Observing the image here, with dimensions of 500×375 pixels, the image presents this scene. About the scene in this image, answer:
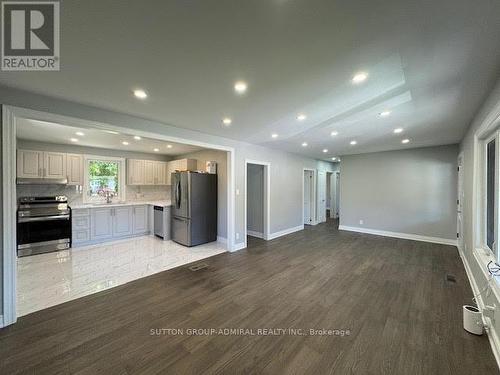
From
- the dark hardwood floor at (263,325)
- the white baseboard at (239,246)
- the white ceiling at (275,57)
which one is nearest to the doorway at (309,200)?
the white baseboard at (239,246)

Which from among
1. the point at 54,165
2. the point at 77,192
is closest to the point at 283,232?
the point at 77,192

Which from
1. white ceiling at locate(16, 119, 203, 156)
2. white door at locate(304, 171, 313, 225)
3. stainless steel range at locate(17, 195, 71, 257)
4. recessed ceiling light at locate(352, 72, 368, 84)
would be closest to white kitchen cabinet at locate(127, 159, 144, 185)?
white ceiling at locate(16, 119, 203, 156)

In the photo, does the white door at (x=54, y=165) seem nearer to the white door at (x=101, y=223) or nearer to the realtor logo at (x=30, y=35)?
the white door at (x=101, y=223)

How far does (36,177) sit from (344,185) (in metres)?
8.55

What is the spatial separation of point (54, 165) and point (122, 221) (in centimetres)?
199

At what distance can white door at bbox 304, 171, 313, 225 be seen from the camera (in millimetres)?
7545

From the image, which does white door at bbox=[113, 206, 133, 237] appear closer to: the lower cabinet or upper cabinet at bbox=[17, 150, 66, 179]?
the lower cabinet

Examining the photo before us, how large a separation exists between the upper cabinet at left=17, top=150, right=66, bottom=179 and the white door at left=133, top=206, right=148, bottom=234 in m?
1.84

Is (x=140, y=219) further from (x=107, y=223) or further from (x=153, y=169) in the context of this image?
(x=153, y=169)

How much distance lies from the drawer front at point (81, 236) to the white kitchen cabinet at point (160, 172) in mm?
2230

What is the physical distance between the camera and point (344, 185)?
274 inches

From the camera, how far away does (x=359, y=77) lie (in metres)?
2.12

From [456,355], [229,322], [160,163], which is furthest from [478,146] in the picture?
[160,163]

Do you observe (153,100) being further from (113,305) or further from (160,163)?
(160,163)
